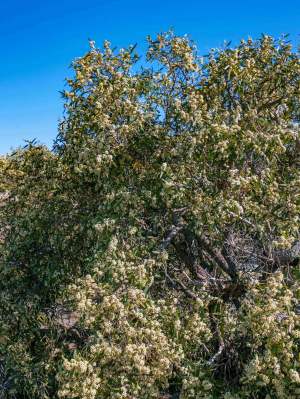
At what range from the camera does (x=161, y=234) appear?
8062 millimetres

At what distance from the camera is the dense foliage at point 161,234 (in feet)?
20.9

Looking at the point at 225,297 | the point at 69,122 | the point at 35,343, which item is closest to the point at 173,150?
the point at 69,122

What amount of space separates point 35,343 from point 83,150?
386 centimetres

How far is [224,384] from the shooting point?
745 cm

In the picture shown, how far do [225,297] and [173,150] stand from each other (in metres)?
2.76

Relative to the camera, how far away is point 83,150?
25.4ft

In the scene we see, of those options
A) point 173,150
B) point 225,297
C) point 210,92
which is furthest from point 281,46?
point 225,297

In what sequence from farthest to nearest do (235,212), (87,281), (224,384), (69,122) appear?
(69,122)
(224,384)
(235,212)
(87,281)

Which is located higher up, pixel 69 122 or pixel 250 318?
pixel 69 122

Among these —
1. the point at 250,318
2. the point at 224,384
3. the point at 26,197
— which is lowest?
the point at 224,384

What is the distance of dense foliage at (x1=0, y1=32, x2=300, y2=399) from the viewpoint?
6383mm

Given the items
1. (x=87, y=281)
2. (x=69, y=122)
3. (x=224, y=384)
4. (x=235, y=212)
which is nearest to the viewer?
(x=87, y=281)

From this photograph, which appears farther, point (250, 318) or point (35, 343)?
point (35, 343)

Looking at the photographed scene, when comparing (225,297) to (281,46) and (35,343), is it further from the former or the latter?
(281,46)
